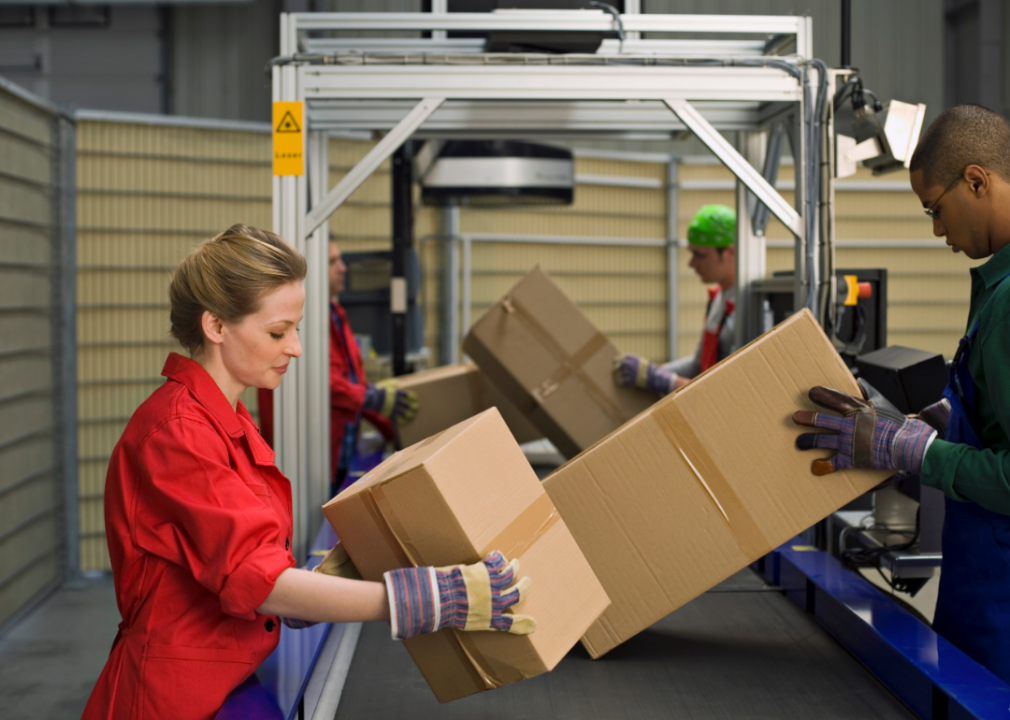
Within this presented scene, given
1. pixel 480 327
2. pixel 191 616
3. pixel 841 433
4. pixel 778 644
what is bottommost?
pixel 778 644

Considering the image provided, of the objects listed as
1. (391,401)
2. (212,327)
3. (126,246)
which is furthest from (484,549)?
(126,246)

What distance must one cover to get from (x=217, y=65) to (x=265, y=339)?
796cm

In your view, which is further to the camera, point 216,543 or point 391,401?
point 391,401

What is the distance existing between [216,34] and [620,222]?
4.44m

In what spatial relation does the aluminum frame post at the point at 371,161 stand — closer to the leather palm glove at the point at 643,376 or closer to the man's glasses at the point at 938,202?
the leather palm glove at the point at 643,376

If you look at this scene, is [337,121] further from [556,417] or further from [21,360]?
[21,360]

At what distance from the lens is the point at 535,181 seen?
4609 millimetres

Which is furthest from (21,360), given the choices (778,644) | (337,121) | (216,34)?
(216,34)

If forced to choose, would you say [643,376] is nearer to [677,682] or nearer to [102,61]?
[677,682]

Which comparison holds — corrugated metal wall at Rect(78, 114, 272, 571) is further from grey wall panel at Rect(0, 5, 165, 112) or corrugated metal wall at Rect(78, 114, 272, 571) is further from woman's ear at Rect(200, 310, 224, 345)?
woman's ear at Rect(200, 310, 224, 345)

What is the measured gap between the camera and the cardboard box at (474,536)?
1.35 m

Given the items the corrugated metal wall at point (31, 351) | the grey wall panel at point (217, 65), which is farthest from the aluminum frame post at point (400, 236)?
the grey wall panel at point (217, 65)

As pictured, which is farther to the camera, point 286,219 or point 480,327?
point 480,327

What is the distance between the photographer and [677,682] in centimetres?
188
